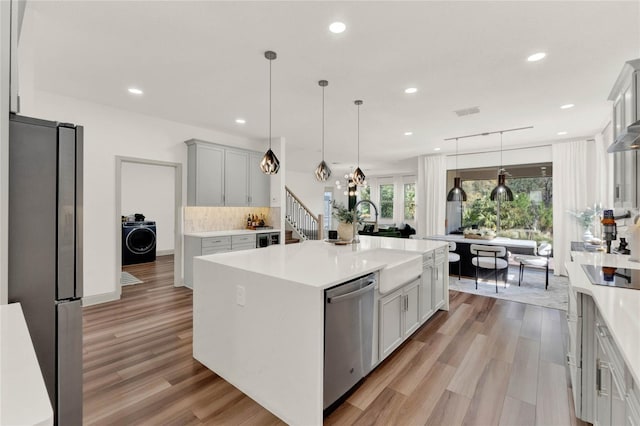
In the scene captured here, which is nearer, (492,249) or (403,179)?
(492,249)

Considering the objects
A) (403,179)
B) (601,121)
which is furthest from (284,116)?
(403,179)

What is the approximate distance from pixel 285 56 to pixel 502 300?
4413 millimetres

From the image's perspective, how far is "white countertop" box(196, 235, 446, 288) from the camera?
1.97m

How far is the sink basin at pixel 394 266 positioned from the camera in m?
2.43

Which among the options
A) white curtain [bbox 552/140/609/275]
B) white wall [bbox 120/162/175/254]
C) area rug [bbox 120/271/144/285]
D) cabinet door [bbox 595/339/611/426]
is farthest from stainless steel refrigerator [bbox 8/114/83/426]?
white curtain [bbox 552/140/609/275]

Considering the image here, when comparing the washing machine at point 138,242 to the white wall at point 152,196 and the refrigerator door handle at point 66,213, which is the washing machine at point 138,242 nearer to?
the white wall at point 152,196

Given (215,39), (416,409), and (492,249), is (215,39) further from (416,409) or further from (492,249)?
(492,249)

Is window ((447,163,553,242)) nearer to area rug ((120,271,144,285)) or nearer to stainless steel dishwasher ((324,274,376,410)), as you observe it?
stainless steel dishwasher ((324,274,376,410))

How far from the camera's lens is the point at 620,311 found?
1379mm

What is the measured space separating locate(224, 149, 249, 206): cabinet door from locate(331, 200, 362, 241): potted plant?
2670 millimetres

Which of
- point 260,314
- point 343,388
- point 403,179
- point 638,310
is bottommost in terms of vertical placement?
point 343,388

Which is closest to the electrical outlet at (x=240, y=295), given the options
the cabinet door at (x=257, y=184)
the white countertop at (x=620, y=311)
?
the white countertop at (x=620, y=311)

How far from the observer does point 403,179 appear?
10992 mm

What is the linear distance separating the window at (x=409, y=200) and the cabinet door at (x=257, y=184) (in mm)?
6453
